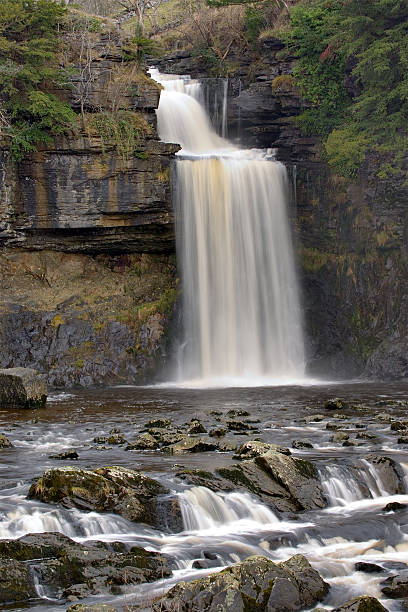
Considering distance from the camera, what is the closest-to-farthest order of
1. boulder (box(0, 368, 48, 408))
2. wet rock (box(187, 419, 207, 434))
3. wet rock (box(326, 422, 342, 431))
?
wet rock (box(187, 419, 207, 434)) → wet rock (box(326, 422, 342, 431)) → boulder (box(0, 368, 48, 408))

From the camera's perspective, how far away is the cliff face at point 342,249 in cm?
2809

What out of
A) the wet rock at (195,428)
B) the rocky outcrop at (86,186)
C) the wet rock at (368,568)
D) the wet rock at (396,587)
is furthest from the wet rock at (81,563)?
the rocky outcrop at (86,186)

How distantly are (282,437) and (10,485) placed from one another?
641 centimetres

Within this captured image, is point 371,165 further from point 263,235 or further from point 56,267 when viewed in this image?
point 56,267

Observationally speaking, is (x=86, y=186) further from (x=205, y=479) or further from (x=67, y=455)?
(x=205, y=479)

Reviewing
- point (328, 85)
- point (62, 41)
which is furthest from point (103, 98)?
point (328, 85)

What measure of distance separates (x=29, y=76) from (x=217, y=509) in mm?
21417

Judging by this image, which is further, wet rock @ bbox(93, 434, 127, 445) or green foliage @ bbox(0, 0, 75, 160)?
green foliage @ bbox(0, 0, 75, 160)

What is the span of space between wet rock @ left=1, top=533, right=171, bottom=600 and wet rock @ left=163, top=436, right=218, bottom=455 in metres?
4.77

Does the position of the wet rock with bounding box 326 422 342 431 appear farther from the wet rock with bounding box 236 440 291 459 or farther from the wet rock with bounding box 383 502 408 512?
the wet rock with bounding box 383 502 408 512

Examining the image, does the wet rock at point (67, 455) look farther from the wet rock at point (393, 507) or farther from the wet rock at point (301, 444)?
the wet rock at point (393, 507)

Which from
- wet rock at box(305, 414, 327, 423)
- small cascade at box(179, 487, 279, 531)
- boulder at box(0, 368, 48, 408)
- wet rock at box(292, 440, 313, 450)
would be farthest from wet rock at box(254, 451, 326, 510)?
boulder at box(0, 368, 48, 408)

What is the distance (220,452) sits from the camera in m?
13.9

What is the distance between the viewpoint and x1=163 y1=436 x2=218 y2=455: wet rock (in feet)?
46.1
